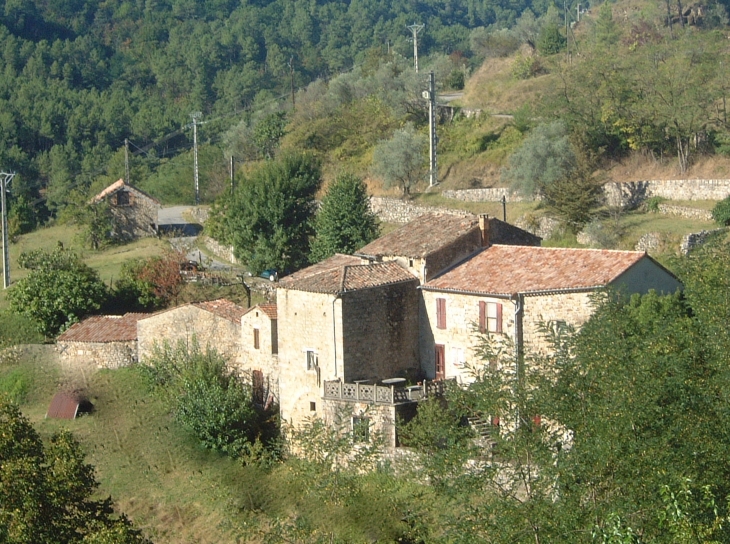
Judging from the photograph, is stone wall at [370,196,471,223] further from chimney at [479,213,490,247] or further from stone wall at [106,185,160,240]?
chimney at [479,213,490,247]

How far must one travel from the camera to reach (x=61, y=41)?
388 feet

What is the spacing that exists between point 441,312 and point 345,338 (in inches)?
116

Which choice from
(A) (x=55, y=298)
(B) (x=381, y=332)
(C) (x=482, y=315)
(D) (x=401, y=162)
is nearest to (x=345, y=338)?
(B) (x=381, y=332)

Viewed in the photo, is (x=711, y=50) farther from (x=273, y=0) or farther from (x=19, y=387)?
(x=273, y=0)

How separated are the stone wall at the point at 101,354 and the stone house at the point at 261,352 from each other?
487 cm

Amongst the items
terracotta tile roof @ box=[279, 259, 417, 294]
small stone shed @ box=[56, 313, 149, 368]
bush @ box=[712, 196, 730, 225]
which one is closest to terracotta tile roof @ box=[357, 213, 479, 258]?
terracotta tile roof @ box=[279, 259, 417, 294]

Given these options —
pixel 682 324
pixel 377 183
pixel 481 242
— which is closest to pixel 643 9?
pixel 377 183

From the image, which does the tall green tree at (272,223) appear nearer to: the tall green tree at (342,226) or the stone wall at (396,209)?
the tall green tree at (342,226)

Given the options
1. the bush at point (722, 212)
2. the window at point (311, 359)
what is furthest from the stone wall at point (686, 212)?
the window at point (311, 359)

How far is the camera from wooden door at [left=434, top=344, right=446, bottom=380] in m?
33.0

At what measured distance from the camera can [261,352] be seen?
3503 centimetres

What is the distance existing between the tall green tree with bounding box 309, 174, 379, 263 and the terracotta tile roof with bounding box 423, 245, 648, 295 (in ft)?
29.0

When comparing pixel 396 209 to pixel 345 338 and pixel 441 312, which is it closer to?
pixel 441 312

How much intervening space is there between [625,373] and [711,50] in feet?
131
